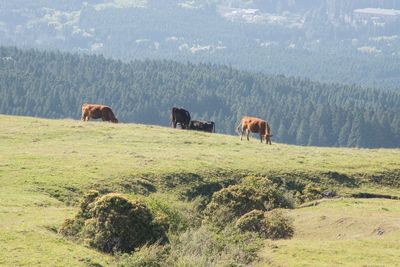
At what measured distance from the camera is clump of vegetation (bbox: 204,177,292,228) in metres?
28.9

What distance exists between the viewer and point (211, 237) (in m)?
23.5

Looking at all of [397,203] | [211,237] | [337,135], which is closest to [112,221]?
[211,237]

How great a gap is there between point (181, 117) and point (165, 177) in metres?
16.2

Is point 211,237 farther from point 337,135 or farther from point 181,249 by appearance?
point 337,135

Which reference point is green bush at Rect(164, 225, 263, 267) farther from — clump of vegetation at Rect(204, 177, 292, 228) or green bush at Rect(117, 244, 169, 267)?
clump of vegetation at Rect(204, 177, 292, 228)

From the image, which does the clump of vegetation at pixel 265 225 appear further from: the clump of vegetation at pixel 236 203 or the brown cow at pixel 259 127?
the brown cow at pixel 259 127

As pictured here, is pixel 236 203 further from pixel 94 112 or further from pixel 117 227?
pixel 94 112

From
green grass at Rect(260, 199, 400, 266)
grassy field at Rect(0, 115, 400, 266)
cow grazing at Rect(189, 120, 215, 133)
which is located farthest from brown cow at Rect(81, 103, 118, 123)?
green grass at Rect(260, 199, 400, 266)

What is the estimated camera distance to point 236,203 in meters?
29.6

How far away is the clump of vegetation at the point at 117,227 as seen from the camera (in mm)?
23281

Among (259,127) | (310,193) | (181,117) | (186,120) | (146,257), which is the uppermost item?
(259,127)

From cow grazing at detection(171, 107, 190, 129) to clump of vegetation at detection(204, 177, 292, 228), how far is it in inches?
734

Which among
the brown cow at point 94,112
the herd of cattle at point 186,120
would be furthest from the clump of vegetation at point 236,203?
the brown cow at point 94,112

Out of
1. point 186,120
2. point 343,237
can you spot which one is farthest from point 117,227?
point 186,120
